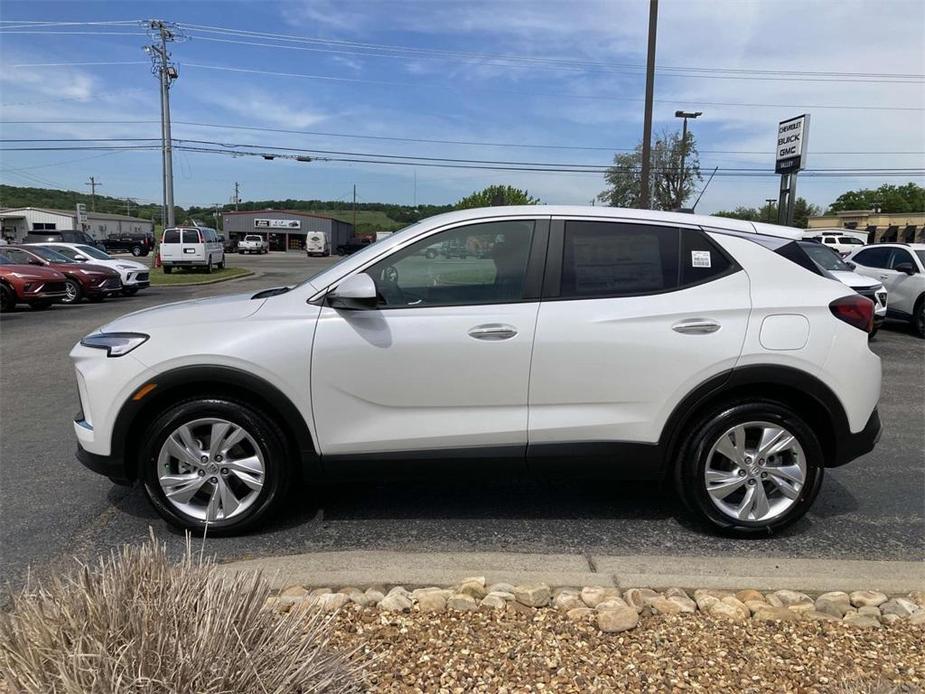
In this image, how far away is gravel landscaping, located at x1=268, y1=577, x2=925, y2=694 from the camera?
2.37 meters

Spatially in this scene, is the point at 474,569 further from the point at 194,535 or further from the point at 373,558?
the point at 194,535

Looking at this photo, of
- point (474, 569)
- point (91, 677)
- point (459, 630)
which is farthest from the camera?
point (474, 569)

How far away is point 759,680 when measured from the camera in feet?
7.81

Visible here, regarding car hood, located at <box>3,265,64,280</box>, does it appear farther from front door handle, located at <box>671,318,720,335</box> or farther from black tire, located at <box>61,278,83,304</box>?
front door handle, located at <box>671,318,720,335</box>

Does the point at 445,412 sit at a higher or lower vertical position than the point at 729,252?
lower

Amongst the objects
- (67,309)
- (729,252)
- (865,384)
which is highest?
(729,252)

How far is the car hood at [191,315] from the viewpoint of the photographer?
361cm

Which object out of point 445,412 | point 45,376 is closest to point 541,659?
point 445,412

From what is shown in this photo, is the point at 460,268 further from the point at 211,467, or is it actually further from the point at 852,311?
the point at 852,311

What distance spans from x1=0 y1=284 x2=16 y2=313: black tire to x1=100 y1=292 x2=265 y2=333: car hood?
43.1 feet

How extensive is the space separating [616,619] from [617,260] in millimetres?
1877

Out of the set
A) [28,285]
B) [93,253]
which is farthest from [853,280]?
[93,253]

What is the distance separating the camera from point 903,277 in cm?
1200

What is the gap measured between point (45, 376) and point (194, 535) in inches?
230
